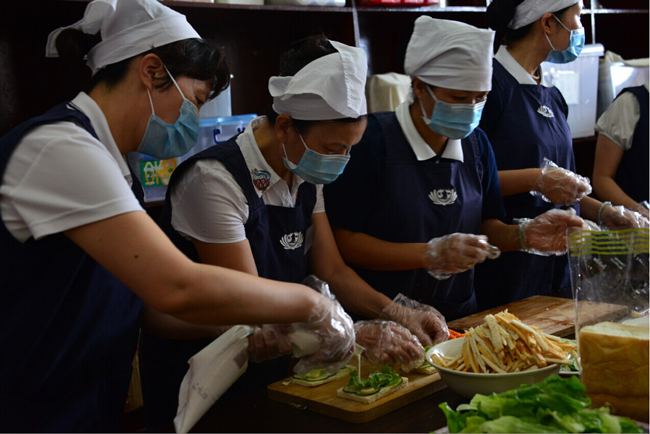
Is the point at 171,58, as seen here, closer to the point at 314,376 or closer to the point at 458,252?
the point at 314,376

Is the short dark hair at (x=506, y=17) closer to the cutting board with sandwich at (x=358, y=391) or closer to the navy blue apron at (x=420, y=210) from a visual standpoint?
the navy blue apron at (x=420, y=210)

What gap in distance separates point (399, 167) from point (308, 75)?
0.59 metres

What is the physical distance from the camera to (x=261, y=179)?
184 centimetres

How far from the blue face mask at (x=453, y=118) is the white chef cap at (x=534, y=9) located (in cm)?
79

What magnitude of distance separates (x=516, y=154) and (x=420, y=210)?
75cm

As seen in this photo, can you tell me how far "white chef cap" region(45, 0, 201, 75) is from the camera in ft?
5.08

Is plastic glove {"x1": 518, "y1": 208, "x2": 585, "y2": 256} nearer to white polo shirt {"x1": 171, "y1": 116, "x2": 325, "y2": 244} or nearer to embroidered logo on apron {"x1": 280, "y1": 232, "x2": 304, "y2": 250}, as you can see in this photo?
embroidered logo on apron {"x1": 280, "y1": 232, "x2": 304, "y2": 250}

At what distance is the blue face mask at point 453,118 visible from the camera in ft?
7.21

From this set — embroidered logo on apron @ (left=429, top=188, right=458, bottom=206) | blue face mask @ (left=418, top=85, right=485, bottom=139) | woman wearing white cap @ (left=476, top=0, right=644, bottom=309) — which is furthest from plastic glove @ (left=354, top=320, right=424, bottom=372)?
woman wearing white cap @ (left=476, top=0, right=644, bottom=309)

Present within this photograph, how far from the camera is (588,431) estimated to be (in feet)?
3.57

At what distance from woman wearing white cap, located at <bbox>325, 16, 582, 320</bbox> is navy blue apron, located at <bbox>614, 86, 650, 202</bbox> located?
141 centimetres

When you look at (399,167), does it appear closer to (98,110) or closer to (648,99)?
(98,110)

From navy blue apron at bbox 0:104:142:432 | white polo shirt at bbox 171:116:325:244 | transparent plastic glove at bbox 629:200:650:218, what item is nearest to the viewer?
navy blue apron at bbox 0:104:142:432

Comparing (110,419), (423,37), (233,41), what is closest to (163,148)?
(110,419)
